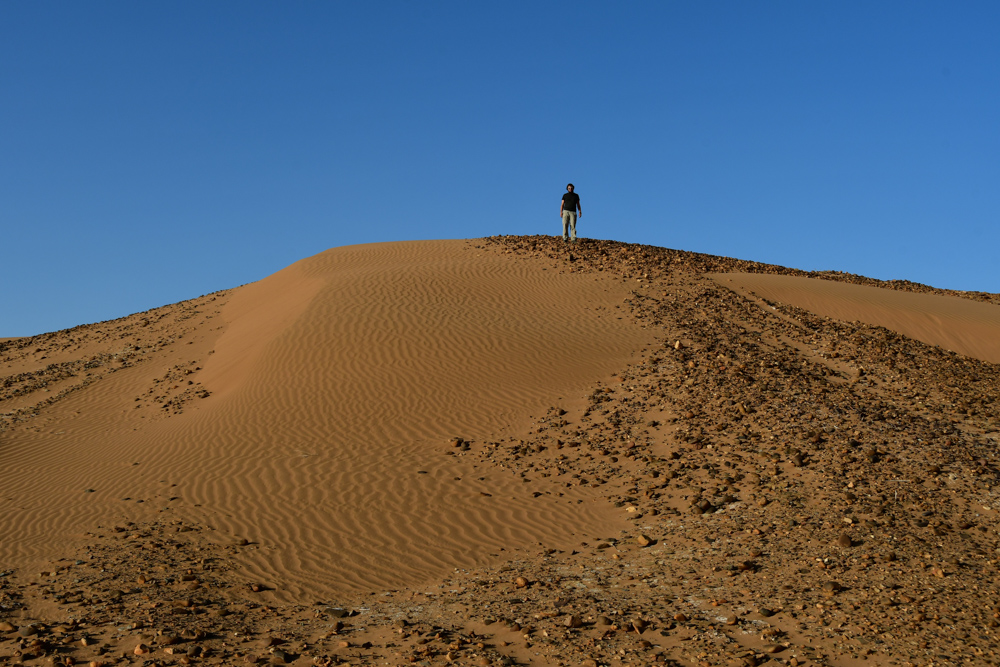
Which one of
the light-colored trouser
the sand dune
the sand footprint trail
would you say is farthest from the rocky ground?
the light-colored trouser

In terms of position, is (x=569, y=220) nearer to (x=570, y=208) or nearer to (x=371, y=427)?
(x=570, y=208)

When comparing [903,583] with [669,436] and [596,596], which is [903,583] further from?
[669,436]

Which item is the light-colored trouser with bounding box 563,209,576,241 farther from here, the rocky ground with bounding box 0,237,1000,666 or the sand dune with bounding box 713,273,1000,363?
the rocky ground with bounding box 0,237,1000,666

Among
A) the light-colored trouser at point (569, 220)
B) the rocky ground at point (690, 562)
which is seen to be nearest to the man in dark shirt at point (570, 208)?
the light-colored trouser at point (569, 220)

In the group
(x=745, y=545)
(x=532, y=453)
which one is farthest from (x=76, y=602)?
(x=745, y=545)

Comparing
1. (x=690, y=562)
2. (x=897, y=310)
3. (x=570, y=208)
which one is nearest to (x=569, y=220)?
(x=570, y=208)

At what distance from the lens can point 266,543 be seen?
36.1ft

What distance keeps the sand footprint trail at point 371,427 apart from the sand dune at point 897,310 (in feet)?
14.9

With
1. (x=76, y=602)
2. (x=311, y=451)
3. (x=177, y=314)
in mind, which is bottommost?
(x=76, y=602)

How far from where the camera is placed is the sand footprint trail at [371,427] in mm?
10984

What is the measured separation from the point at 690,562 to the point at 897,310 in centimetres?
1503

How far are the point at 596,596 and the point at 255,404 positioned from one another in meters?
10.1

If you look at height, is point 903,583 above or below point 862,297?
below

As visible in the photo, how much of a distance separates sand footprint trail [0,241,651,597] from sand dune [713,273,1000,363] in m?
4.55
